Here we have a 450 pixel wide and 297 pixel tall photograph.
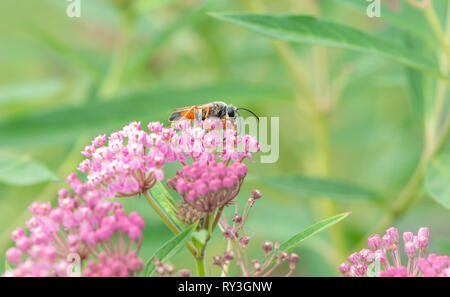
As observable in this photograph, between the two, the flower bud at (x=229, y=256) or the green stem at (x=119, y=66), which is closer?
the flower bud at (x=229, y=256)

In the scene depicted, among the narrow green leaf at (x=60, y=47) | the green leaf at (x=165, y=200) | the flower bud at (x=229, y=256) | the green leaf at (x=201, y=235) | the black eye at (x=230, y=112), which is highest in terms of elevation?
the narrow green leaf at (x=60, y=47)

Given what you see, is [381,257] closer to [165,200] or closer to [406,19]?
[165,200]

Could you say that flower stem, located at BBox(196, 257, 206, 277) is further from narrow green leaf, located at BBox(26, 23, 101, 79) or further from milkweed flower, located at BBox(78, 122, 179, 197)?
narrow green leaf, located at BBox(26, 23, 101, 79)

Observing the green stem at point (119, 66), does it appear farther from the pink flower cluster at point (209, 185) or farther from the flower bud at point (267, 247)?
the flower bud at point (267, 247)

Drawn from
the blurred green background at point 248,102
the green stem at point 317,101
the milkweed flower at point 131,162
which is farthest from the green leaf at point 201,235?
the green stem at point 317,101
